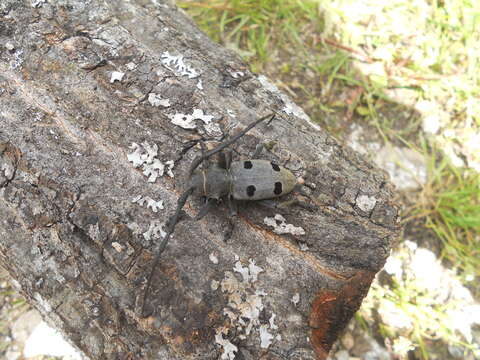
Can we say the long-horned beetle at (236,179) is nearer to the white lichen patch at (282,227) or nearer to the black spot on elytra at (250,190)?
the black spot on elytra at (250,190)

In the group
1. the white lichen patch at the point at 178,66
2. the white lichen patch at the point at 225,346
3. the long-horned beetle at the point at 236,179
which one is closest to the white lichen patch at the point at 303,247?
the long-horned beetle at the point at 236,179

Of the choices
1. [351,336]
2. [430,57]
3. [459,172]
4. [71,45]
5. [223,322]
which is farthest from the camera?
[430,57]

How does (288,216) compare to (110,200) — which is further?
(288,216)

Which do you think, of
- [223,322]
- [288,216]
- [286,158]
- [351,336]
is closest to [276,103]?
[286,158]

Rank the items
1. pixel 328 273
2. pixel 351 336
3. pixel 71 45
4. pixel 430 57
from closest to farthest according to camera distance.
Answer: pixel 328 273
pixel 71 45
pixel 351 336
pixel 430 57

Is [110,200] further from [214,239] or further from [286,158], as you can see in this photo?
[286,158]

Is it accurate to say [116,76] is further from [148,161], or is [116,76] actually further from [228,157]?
[228,157]

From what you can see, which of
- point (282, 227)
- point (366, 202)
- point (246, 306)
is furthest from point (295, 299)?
point (366, 202)
